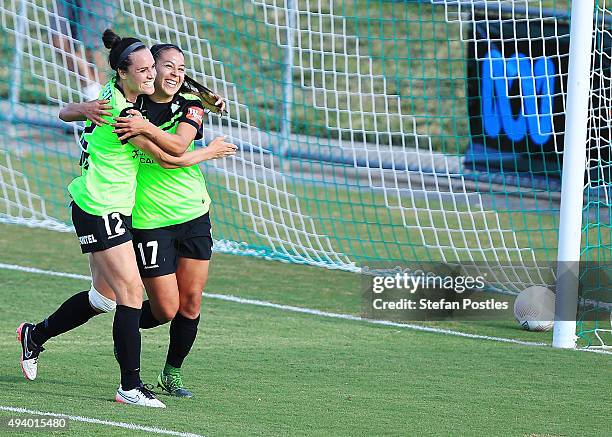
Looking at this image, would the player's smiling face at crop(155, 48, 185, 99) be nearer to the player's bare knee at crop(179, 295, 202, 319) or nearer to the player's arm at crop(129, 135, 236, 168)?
the player's arm at crop(129, 135, 236, 168)

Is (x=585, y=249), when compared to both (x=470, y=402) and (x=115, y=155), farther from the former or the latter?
(x=115, y=155)

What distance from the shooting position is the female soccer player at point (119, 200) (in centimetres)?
563

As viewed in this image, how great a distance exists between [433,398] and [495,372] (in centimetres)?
79

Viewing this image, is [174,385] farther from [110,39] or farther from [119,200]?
[110,39]

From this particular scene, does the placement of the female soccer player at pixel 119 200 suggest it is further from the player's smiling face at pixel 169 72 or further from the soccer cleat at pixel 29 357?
the soccer cleat at pixel 29 357

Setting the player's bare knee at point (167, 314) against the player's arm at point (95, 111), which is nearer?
the player's arm at point (95, 111)

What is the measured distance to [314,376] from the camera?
21.9 ft

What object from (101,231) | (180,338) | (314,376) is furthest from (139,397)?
(314,376)

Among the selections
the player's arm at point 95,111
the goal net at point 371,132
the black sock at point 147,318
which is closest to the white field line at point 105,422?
the black sock at point 147,318

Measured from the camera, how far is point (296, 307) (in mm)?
8625

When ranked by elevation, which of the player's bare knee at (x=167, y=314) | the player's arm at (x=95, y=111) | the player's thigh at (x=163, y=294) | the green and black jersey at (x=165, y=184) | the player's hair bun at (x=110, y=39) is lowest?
the player's bare knee at (x=167, y=314)

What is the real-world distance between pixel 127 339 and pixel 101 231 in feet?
1.76

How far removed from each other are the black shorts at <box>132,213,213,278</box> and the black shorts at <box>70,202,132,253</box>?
161 millimetres

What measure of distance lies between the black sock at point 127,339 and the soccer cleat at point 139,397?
7cm
